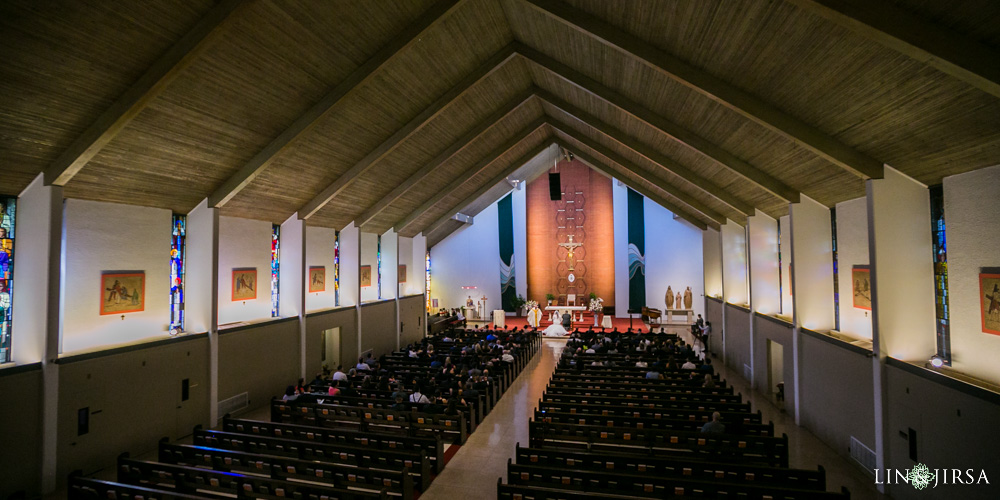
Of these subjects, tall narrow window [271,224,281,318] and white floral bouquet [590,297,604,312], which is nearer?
tall narrow window [271,224,281,318]

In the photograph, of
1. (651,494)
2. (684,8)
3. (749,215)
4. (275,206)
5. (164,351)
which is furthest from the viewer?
(749,215)

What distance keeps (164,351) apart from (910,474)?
13.3 metres

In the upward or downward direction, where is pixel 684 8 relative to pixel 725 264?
upward

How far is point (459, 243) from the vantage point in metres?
29.0

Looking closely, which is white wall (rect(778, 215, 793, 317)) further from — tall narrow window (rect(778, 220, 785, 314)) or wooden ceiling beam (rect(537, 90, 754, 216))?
wooden ceiling beam (rect(537, 90, 754, 216))

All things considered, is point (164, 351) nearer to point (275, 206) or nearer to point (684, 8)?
point (275, 206)

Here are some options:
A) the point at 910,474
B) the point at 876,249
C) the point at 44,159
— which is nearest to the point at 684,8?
the point at 876,249

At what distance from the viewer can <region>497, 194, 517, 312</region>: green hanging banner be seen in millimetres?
28578

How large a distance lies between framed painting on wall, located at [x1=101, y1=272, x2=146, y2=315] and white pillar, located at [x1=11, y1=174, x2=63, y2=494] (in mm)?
1205

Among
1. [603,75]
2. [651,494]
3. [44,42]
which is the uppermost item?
[603,75]

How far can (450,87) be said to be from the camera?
1230 cm

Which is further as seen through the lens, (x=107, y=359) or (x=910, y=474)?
(x=107, y=359)

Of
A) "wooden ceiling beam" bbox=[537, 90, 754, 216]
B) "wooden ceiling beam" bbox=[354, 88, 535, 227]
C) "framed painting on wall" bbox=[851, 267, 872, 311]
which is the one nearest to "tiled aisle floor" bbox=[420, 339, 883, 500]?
"framed painting on wall" bbox=[851, 267, 872, 311]
